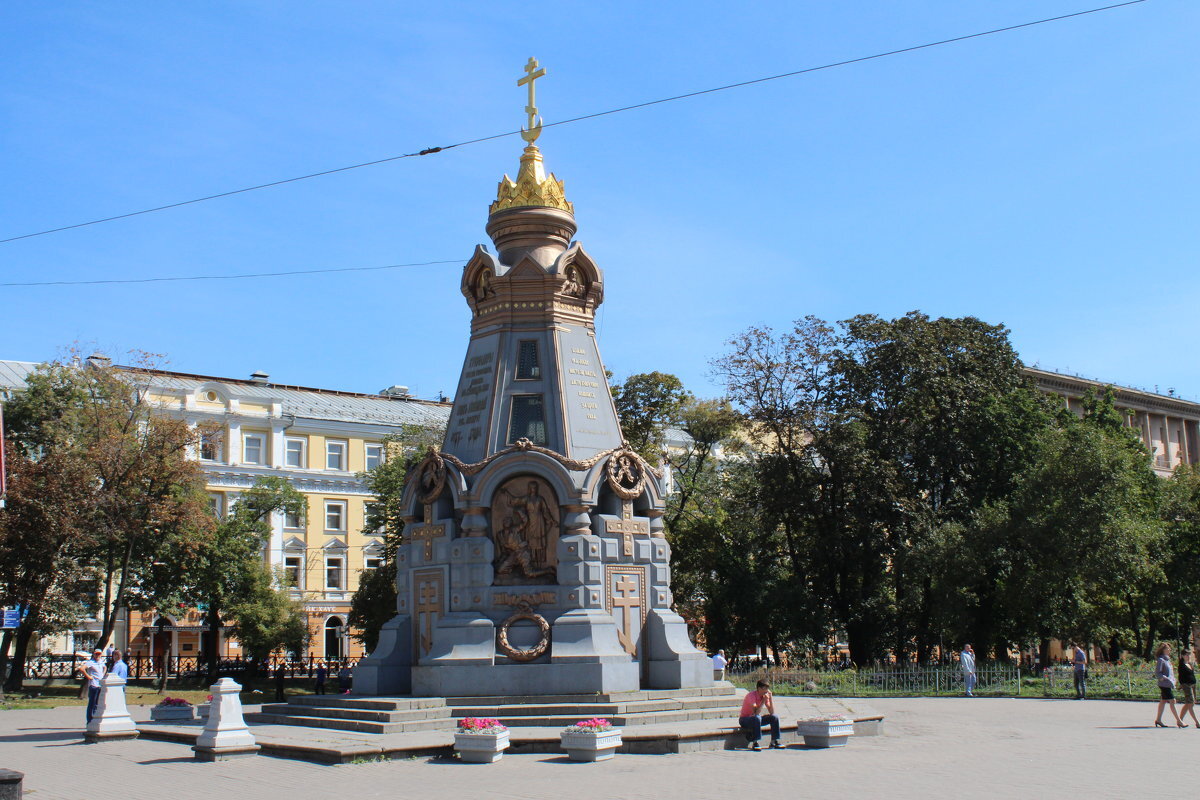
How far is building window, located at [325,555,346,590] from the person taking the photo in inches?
2035

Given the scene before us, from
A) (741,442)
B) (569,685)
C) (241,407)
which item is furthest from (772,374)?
(241,407)

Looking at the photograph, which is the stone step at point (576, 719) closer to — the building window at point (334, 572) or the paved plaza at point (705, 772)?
the paved plaza at point (705, 772)

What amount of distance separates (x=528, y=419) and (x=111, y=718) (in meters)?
7.84

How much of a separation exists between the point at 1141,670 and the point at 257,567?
96.2ft

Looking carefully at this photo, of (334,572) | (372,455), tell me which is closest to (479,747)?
(334,572)

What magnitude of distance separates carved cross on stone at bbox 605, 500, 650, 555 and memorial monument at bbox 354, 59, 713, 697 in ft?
0.09

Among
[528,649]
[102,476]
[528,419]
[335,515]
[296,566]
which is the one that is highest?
[335,515]

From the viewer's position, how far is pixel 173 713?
1830 centimetres

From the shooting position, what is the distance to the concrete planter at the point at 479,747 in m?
13.5

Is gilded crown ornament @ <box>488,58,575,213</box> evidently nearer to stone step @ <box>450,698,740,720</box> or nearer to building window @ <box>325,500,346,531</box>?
stone step @ <box>450,698,740,720</box>

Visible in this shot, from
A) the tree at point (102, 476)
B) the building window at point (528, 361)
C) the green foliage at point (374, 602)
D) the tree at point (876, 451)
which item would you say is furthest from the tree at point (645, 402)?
the building window at point (528, 361)

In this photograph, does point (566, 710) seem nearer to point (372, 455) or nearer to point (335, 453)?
point (335, 453)

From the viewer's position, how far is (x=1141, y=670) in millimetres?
27828

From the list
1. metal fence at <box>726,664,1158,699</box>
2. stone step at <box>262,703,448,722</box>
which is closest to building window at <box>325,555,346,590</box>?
metal fence at <box>726,664,1158,699</box>
